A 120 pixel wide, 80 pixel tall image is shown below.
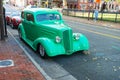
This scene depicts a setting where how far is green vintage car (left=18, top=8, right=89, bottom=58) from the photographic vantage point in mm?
7684

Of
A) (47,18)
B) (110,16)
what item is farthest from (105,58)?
(110,16)

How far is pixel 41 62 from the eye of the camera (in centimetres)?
743

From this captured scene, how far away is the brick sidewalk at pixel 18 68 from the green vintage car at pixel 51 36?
2.68 feet

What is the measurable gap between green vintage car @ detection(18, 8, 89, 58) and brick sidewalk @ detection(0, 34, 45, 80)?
0.82m

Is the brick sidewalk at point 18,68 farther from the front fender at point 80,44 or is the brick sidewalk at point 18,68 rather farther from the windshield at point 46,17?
the front fender at point 80,44

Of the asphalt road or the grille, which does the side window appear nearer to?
the asphalt road

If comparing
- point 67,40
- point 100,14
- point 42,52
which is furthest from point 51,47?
point 100,14

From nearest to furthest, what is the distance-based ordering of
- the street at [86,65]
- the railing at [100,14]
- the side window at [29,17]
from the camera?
the street at [86,65] < the side window at [29,17] < the railing at [100,14]

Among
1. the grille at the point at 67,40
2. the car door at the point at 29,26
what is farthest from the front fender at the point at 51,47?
the car door at the point at 29,26

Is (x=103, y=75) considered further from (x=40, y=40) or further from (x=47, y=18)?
(x=47, y=18)

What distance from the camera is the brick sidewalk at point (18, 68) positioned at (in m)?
5.79

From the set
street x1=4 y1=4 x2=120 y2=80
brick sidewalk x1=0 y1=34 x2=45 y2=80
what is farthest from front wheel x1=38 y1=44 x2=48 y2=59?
brick sidewalk x1=0 y1=34 x2=45 y2=80

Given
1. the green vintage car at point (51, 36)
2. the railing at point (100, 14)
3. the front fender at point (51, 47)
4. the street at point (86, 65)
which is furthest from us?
the railing at point (100, 14)

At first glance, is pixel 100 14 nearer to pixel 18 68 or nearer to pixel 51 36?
pixel 51 36
